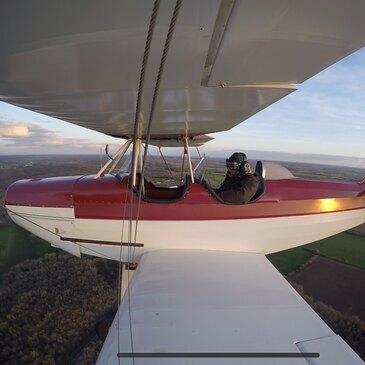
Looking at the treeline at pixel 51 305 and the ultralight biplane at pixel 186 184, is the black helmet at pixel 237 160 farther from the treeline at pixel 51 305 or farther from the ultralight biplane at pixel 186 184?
the treeline at pixel 51 305

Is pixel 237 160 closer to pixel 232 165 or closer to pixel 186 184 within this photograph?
pixel 232 165

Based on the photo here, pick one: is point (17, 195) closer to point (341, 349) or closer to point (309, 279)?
point (341, 349)

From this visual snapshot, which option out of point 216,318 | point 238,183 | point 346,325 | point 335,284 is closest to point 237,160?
point 238,183

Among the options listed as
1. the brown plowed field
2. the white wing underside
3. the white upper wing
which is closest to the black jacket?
the white wing underside

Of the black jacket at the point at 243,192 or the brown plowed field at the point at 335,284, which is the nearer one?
the black jacket at the point at 243,192

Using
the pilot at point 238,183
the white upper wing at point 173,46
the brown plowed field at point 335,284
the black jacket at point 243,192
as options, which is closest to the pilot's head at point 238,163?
the pilot at point 238,183

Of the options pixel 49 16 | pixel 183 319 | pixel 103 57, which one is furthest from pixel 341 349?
pixel 49 16
